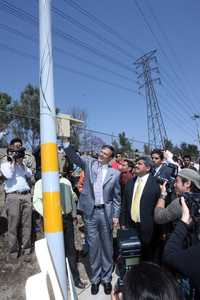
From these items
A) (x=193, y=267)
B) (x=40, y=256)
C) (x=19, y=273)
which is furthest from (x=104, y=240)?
(x=40, y=256)

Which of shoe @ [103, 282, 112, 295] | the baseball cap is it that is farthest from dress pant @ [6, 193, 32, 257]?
the baseball cap

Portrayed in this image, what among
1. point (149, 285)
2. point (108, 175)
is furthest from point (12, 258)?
point (149, 285)

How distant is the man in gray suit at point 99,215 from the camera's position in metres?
4.52

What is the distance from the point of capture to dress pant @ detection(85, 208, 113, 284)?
14.8 feet

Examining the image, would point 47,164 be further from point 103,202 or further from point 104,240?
point 104,240

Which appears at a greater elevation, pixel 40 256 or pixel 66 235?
pixel 40 256

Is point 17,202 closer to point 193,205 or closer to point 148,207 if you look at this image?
point 148,207

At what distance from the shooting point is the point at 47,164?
359cm

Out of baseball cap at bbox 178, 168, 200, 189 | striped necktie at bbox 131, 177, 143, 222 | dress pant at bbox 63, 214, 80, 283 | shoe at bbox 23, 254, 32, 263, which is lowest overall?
shoe at bbox 23, 254, 32, 263

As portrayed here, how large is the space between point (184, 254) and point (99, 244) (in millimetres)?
2770

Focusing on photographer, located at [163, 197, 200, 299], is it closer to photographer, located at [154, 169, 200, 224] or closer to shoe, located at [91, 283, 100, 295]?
photographer, located at [154, 169, 200, 224]

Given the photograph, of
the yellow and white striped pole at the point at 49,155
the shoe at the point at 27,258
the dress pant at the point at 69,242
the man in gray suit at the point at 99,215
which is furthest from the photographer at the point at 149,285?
the shoe at the point at 27,258

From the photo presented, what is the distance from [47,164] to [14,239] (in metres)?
2.16

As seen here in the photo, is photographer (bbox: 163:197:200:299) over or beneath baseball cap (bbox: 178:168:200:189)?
beneath
